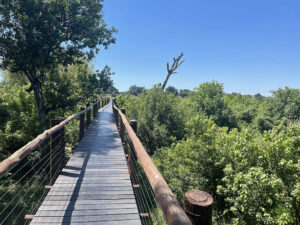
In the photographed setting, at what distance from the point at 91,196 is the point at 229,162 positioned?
568cm

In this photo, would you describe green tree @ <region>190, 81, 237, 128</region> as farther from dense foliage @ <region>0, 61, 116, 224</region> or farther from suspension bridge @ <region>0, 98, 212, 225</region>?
suspension bridge @ <region>0, 98, 212, 225</region>

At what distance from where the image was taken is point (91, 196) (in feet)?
9.85

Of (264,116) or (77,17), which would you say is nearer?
(77,17)

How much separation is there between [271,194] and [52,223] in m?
4.82

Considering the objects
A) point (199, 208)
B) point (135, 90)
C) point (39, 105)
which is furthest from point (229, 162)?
point (135, 90)

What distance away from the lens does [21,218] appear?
8797 millimetres

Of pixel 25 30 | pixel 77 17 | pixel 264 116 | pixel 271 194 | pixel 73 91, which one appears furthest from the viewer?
pixel 264 116

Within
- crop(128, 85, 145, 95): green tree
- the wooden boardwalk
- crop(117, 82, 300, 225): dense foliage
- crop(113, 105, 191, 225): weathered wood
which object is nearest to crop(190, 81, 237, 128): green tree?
crop(117, 82, 300, 225): dense foliage

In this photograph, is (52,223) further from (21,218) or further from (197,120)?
(21,218)

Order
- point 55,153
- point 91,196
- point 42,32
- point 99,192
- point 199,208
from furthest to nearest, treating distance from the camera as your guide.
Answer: point 42,32, point 55,153, point 99,192, point 91,196, point 199,208

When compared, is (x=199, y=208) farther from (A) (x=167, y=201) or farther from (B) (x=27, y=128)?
(B) (x=27, y=128)

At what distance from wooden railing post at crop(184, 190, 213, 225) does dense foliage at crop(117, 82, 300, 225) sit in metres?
3.91

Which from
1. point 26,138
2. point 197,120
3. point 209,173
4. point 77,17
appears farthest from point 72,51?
point 209,173

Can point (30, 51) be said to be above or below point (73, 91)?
above
